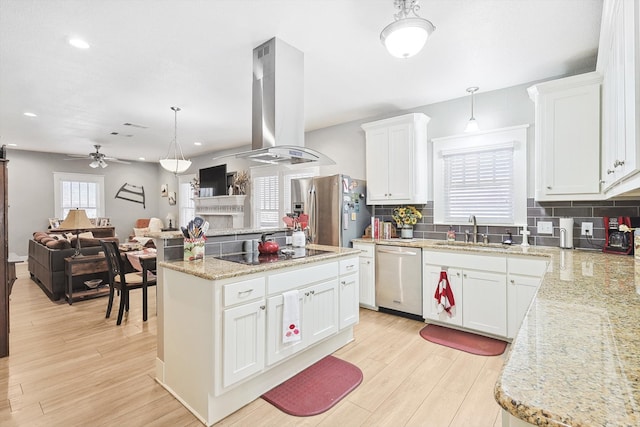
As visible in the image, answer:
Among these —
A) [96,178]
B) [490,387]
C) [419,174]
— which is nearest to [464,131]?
[419,174]

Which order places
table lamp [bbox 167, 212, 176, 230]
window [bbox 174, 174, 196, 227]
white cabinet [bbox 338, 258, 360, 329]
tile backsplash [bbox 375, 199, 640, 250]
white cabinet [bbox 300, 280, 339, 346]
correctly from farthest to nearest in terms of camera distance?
table lamp [bbox 167, 212, 176, 230] → window [bbox 174, 174, 196, 227] → tile backsplash [bbox 375, 199, 640, 250] → white cabinet [bbox 338, 258, 360, 329] → white cabinet [bbox 300, 280, 339, 346]

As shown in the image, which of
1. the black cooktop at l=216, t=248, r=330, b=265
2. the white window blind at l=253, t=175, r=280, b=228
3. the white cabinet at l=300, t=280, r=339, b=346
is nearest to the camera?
the black cooktop at l=216, t=248, r=330, b=265

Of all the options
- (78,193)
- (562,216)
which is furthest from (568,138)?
(78,193)

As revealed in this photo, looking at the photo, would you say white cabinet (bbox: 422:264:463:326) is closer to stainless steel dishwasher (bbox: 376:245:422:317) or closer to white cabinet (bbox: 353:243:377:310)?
stainless steel dishwasher (bbox: 376:245:422:317)

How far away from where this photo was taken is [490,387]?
2303 mm

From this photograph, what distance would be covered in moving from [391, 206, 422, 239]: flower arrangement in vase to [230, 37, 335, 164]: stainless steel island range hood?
6.03ft

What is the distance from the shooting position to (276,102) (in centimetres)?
274

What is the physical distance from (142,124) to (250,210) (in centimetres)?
257

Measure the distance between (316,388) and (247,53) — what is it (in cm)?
288

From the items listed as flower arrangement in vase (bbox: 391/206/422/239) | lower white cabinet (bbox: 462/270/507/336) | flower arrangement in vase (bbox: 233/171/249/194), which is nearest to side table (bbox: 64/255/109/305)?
→ flower arrangement in vase (bbox: 233/171/249/194)

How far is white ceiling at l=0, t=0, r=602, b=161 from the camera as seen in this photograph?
7.29 feet

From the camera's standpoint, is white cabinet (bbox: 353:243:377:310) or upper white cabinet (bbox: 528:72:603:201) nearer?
upper white cabinet (bbox: 528:72:603:201)

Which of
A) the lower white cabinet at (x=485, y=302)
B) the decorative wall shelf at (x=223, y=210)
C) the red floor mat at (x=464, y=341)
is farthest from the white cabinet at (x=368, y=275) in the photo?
the decorative wall shelf at (x=223, y=210)

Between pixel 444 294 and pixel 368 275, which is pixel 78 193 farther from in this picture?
pixel 444 294
